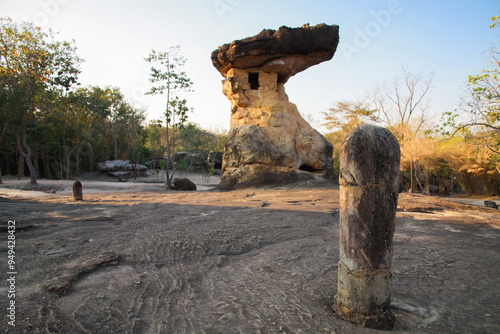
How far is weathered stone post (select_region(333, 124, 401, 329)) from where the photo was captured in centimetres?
244

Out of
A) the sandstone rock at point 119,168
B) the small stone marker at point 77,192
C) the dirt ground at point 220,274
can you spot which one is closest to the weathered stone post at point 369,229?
the dirt ground at point 220,274

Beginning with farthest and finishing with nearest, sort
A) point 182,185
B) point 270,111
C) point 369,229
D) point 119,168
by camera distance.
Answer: point 119,168 → point 182,185 → point 270,111 → point 369,229

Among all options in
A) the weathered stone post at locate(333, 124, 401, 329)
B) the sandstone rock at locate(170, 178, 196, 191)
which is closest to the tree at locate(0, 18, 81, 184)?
the sandstone rock at locate(170, 178, 196, 191)

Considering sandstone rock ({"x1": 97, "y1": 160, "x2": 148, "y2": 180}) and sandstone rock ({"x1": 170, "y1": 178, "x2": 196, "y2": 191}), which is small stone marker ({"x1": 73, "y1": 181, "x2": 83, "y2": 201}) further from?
sandstone rock ({"x1": 97, "y1": 160, "x2": 148, "y2": 180})

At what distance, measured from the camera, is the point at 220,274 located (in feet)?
11.5

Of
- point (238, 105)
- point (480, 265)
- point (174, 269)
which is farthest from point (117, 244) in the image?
point (238, 105)

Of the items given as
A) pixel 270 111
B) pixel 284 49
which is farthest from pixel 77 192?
pixel 284 49

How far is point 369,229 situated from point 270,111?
38.2 ft

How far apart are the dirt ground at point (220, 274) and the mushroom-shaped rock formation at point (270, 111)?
680 centimetres

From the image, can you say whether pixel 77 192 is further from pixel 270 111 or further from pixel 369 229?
pixel 369 229

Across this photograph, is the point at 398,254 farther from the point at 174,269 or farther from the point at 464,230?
the point at 174,269

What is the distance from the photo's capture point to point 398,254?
167 inches

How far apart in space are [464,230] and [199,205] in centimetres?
610

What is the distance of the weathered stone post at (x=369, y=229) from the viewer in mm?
2439
